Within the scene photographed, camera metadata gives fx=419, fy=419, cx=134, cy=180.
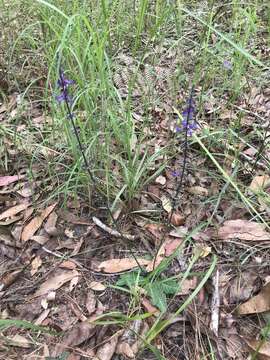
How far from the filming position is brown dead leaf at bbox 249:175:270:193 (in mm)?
1607

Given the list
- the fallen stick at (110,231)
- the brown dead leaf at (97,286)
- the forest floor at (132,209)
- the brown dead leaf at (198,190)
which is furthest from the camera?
the brown dead leaf at (198,190)

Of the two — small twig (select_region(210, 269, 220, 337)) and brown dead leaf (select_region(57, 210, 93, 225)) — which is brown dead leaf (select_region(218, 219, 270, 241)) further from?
brown dead leaf (select_region(57, 210, 93, 225))

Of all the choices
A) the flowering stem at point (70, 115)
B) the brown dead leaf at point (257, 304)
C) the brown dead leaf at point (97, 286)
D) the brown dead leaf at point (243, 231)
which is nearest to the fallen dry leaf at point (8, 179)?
the flowering stem at point (70, 115)

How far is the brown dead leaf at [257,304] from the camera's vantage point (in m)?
1.27

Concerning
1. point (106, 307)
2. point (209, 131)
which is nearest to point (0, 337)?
point (106, 307)

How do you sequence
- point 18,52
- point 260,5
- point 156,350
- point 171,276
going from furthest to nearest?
1. point 260,5
2. point 18,52
3. point 171,276
4. point 156,350

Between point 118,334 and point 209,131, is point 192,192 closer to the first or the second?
point 209,131

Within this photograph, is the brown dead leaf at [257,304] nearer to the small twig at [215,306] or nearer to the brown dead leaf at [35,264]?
the small twig at [215,306]

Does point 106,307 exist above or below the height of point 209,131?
below

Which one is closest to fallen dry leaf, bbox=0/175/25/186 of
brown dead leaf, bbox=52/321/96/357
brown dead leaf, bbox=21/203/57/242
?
brown dead leaf, bbox=21/203/57/242

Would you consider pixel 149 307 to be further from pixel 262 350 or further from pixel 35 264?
pixel 35 264

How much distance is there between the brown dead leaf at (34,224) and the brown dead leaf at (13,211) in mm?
86

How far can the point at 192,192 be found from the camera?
5.44 feet

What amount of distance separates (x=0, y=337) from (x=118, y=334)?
0.36 metres
